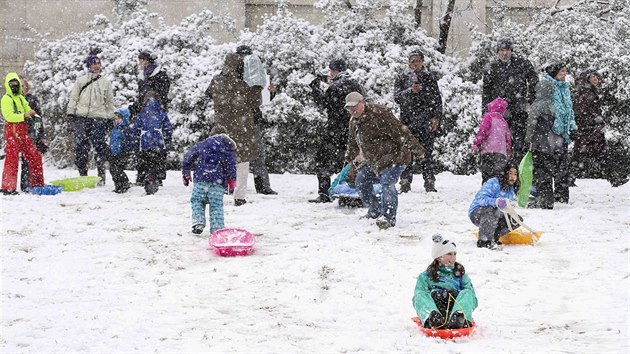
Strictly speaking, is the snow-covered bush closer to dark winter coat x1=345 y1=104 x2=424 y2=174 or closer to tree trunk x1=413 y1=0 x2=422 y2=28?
tree trunk x1=413 y1=0 x2=422 y2=28

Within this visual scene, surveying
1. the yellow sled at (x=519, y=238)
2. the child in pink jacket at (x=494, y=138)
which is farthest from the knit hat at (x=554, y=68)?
the yellow sled at (x=519, y=238)

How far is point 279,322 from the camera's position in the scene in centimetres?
655

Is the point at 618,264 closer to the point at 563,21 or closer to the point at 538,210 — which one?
the point at 538,210

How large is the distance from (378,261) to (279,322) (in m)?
2.08

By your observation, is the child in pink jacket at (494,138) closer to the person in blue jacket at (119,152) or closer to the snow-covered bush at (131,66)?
the person in blue jacket at (119,152)

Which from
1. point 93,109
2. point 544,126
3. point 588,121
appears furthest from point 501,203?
point 93,109

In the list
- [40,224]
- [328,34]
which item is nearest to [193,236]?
[40,224]

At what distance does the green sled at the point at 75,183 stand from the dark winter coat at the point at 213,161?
148 inches

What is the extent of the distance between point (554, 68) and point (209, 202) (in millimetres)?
4923

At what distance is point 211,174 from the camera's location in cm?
973

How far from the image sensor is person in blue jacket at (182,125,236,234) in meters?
9.70

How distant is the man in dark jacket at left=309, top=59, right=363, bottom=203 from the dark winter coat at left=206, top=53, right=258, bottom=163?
94 cm

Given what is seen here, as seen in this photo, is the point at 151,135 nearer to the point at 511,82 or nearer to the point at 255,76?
the point at 255,76

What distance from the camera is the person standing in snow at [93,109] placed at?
44.5ft
